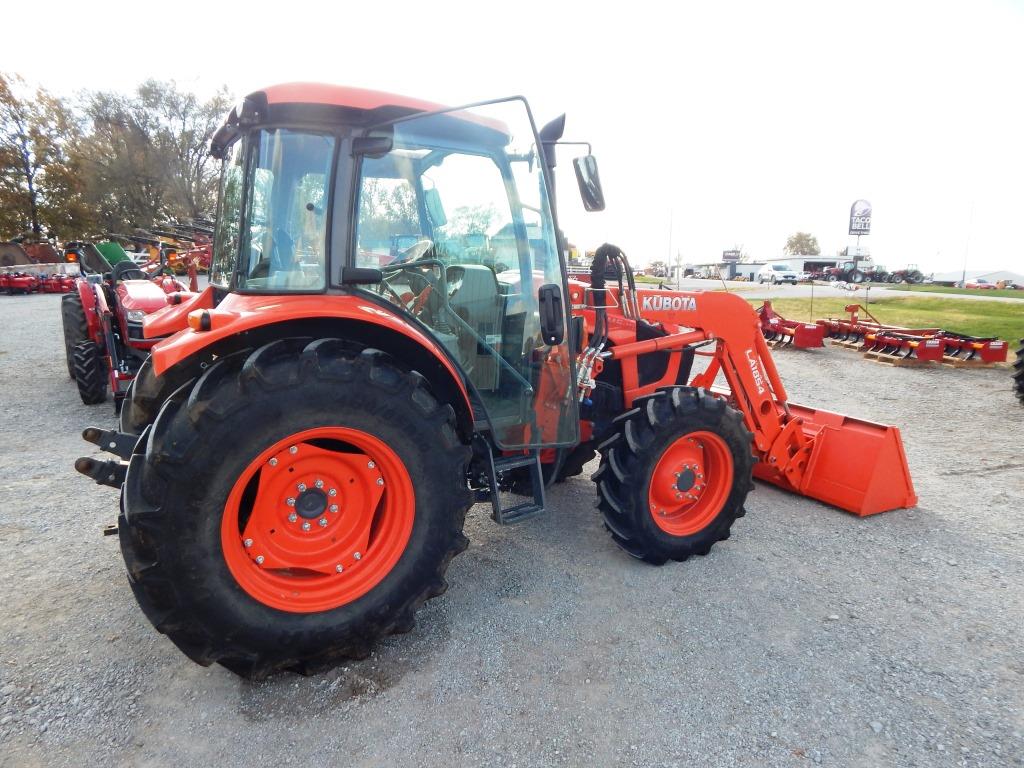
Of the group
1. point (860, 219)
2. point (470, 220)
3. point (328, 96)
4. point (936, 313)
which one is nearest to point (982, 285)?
point (936, 313)

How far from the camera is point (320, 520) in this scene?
8.23 feet

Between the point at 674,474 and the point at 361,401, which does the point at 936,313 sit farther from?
the point at 361,401

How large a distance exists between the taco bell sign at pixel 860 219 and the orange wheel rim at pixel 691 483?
14.3 meters

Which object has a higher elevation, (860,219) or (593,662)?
(860,219)

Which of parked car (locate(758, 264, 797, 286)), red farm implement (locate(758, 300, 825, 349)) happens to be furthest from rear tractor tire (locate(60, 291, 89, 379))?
parked car (locate(758, 264, 797, 286))

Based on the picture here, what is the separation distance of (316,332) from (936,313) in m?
19.7

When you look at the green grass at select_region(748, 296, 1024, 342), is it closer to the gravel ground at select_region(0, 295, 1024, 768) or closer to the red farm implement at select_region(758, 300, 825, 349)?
the red farm implement at select_region(758, 300, 825, 349)

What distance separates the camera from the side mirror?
9.51ft

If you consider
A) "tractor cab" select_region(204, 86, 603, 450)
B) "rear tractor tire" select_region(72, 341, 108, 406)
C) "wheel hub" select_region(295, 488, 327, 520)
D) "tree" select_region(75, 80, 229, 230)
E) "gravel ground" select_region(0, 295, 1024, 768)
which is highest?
"tree" select_region(75, 80, 229, 230)

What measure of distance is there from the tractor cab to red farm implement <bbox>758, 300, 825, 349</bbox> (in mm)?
9388

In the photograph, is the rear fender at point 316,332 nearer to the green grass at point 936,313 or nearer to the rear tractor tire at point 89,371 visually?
the rear tractor tire at point 89,371

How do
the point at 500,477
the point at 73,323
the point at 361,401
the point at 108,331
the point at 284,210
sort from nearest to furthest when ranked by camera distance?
the point at 361,401 → the point at 284,210 → the point at 500,477 → the point at 108,331 → the point at 73,323

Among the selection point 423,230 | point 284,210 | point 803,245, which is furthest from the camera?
point 803,245

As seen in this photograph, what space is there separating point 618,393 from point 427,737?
2175 mm
